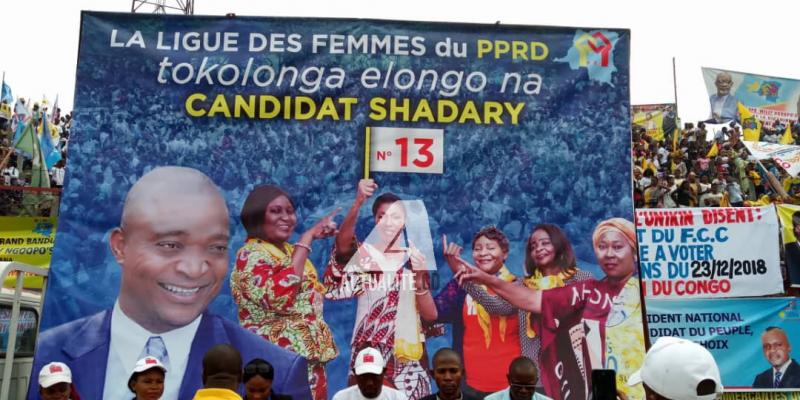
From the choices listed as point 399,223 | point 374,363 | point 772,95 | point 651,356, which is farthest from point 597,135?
point 772,95

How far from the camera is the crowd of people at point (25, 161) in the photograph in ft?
39.3

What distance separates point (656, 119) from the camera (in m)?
23.1

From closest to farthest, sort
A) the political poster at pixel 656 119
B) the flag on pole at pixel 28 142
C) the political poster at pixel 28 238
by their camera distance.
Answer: the political poster at pixel 28 238
the flag on pole at pixel 28 142
the political poster at pixel 656 119

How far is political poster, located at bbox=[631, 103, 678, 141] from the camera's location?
22.0m

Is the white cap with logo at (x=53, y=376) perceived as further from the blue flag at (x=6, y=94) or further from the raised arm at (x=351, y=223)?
the blue flag at (x=6, y=94)

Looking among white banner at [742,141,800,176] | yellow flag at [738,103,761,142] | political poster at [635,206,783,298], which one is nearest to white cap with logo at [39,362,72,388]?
political poster at [635,206,783,298]

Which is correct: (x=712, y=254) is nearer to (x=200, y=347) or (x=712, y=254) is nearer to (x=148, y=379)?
(x=200, y=347)

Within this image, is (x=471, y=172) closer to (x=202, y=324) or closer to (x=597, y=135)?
(x=597, y=135)

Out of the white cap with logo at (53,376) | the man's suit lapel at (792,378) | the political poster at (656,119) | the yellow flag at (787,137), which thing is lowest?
the man's suit lapel at (792,378)

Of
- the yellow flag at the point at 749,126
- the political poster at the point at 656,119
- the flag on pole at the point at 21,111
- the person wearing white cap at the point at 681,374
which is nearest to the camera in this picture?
the person wearing white cap at the point at 681,374

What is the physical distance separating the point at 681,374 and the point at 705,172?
15312 mm

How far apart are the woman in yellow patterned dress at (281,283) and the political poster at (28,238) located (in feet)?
15.3

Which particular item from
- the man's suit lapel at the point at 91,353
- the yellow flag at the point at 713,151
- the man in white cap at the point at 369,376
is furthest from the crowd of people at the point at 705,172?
the man's suit lapel at the point at 91,353

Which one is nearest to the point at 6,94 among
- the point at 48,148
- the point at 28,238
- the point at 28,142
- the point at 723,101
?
the point at 48,148
